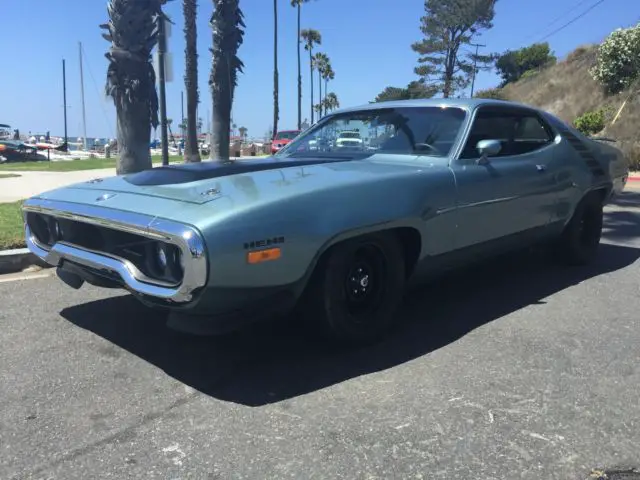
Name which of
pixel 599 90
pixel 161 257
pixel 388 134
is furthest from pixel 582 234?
pixel 599 90

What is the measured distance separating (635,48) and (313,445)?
2768 centimetres

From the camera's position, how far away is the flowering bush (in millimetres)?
24891

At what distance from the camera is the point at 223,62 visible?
17.0 m

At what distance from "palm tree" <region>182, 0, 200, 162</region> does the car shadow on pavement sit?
56.7 feet

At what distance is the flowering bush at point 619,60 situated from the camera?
81.7ft

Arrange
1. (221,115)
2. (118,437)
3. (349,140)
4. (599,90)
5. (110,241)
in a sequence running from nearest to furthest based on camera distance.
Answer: (118,437), (110,241), (349,140), (221,115), (599,90)

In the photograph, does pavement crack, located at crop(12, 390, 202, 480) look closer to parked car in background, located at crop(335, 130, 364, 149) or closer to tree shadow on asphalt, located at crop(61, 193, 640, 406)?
tree shadow on asphalt, located at crop(61, 193, 640, 406)

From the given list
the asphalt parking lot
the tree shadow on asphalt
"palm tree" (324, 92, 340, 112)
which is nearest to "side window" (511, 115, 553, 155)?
the tree shadow on asphalt

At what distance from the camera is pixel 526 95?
38.6 metres

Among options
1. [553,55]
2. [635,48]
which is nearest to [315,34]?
[553,55]

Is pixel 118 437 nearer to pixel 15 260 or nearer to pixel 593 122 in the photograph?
pixel 15 260

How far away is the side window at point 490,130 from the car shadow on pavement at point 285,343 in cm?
113

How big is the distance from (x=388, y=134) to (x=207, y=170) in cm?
139

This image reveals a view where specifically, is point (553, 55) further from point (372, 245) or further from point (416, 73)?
point (372, 245)
